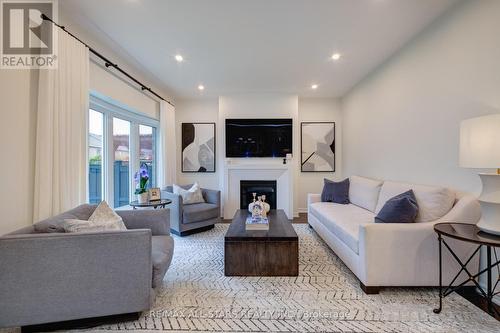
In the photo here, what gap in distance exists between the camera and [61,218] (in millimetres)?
2006

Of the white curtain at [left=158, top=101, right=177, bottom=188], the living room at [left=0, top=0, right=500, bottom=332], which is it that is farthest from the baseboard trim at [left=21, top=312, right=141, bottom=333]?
the white curtain at [left=158, top=101, right=177, bottom=188]

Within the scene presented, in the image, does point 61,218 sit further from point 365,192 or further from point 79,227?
point 365,192

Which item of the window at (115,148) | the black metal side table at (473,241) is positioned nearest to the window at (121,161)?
the window at (115,148)

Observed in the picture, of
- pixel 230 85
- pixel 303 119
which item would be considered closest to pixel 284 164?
pixel 303 119

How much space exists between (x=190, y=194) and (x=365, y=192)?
3031 mm

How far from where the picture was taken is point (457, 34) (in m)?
2.40

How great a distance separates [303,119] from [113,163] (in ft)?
13.3

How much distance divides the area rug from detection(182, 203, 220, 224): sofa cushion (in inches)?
48.1

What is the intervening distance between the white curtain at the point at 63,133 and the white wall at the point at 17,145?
0.07 meters

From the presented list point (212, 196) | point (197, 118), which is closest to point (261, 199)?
point (212, 196)

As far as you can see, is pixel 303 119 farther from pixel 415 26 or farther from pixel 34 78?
pixel 34 78

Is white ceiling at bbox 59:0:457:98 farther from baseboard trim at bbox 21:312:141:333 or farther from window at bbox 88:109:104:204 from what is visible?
baseboard trim at bbox 21:312:141:333

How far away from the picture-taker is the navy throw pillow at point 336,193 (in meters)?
4.18

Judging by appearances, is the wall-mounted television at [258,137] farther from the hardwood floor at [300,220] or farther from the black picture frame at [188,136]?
the hardwood floor at [300,220]
